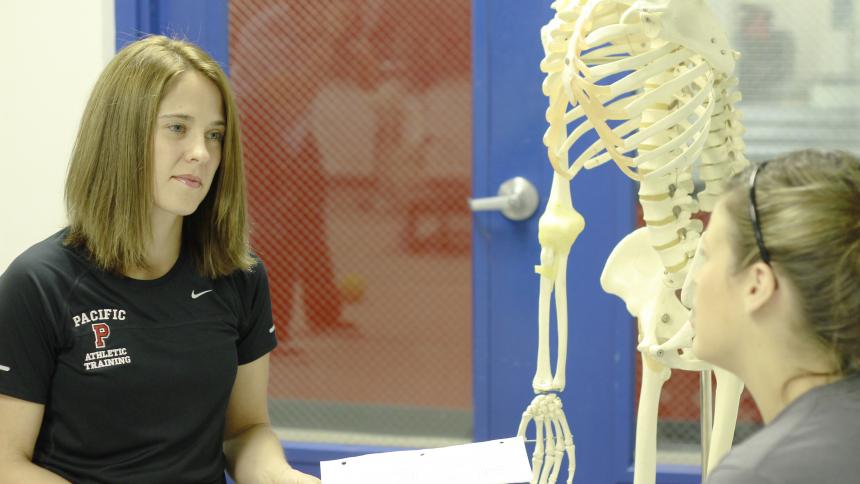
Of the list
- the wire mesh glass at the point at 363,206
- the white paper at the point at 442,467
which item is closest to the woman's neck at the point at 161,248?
the white paper at the point at 442,467

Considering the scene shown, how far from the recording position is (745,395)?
253 centimetres

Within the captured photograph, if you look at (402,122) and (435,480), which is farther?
(402,122)

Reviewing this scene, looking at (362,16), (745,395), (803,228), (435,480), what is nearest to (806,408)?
(803,228)

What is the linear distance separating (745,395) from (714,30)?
110 centimetres

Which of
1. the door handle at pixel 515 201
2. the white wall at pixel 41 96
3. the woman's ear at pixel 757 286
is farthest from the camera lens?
the white wall at pixel 41 96

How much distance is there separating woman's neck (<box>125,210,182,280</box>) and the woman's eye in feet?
0.50

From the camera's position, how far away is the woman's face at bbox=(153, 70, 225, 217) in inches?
69.1

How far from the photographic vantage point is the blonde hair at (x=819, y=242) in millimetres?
1070

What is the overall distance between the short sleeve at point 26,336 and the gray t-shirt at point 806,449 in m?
1.10

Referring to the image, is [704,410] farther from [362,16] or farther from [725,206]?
[362,16]

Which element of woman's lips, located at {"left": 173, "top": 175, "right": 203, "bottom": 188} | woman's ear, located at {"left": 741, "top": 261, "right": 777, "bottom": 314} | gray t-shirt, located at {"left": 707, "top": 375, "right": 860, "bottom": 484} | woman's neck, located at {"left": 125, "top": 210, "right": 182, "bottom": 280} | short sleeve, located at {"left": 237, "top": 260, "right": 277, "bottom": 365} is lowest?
short sleeve, located at {"left": 237, "top": 260, "right": 277, "bottom": 365}

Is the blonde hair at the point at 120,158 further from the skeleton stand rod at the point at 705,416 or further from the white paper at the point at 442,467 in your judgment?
the skeleton stand rod at the point at 705,416

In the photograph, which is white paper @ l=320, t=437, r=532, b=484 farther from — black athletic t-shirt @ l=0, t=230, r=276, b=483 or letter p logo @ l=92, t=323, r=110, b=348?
letter p logo @ l=92, t=323, r=110, b=348

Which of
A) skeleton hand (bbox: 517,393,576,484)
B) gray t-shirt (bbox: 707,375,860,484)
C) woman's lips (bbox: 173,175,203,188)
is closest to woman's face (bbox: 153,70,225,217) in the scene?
woman's lips (bbox: 173,175,203,188)
